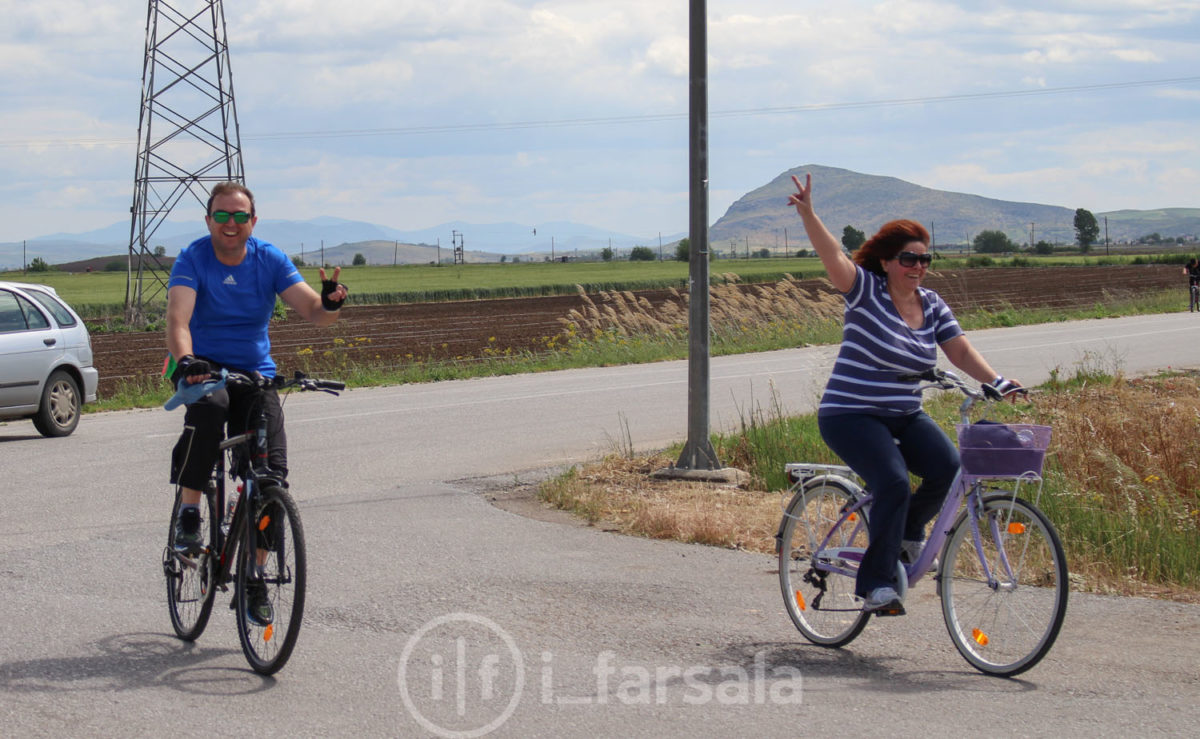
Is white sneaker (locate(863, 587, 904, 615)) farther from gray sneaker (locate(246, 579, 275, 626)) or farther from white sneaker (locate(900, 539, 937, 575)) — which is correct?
gray sneaker (locate(246, 579, 275, 626))

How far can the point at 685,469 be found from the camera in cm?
1054

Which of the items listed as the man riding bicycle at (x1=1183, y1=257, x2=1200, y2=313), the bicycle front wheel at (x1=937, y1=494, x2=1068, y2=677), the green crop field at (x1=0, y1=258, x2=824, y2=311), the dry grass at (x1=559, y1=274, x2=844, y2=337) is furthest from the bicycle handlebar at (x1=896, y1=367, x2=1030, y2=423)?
the green crop field at (x1=0, y1=258, x2=824, y2=311)

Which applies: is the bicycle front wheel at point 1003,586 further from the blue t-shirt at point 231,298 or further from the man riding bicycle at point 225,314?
the blue t-shirt at point 231,298

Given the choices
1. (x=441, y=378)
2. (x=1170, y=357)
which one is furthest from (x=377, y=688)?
(x=1170, y=357)

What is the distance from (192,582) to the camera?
6.08 meters

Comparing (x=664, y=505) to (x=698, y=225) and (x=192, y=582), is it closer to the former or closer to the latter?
(x=698, y=225)

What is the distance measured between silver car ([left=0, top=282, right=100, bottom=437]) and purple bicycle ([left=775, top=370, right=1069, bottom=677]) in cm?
1083

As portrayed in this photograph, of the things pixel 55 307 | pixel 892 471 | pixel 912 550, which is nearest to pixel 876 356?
pixel 892 471

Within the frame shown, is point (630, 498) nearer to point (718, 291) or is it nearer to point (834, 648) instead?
point (834, 648)

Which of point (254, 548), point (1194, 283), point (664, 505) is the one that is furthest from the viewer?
point (1194, 283)

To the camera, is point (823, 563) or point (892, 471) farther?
point (823, 563)

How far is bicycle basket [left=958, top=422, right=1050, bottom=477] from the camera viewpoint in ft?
17.2

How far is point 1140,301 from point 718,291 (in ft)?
63.2

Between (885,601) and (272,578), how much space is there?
2.51 meters
